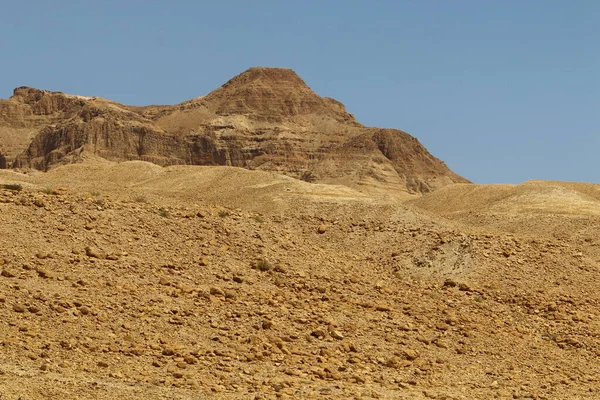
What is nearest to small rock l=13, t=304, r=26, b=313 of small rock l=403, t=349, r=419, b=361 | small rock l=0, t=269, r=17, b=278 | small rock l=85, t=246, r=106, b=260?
small rock l=0, t=269, r=17, b=278

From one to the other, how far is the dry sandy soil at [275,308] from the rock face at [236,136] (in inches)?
3384

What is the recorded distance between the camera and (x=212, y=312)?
15.2 m

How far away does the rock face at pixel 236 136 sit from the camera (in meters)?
114

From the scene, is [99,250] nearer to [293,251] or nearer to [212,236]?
[212,236]

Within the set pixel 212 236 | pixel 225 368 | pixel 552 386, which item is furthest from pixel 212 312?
pixel 552 386

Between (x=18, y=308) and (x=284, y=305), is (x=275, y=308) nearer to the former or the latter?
(x=284, y=305)

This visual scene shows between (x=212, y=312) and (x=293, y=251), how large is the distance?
16.4 ft

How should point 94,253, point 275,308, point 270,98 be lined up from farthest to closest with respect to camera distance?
point 270,98, point 94,253, point 275,308

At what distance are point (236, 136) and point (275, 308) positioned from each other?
360ft

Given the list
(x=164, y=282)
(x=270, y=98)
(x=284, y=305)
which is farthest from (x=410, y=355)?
(x=270, y=98)

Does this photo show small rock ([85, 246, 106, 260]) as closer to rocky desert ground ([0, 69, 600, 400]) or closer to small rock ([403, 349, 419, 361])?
rocky desert ground ([0, 69, 600, 400])

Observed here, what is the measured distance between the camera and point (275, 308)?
16000mm

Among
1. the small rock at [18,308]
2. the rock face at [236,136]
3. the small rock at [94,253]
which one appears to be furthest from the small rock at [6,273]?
the rock face at [236,136]

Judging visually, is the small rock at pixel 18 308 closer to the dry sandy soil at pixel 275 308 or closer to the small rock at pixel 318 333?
the dry sandy soil at pixel 275 308
